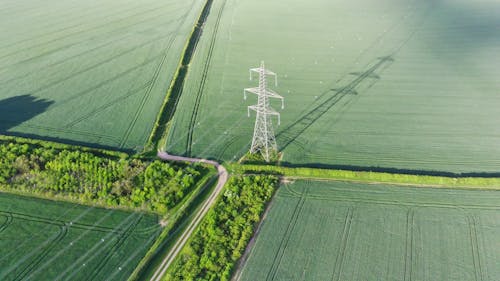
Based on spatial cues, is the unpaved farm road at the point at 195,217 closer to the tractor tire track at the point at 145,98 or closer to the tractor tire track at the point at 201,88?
the tractor tire track at the point at 201,88

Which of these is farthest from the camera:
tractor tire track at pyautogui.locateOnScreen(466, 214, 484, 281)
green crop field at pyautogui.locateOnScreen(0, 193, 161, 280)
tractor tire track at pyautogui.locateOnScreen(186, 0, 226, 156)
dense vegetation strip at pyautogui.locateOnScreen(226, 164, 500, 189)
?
tractor tire track at pyautogui.locateOnScreen(186, 0, 226, 156)

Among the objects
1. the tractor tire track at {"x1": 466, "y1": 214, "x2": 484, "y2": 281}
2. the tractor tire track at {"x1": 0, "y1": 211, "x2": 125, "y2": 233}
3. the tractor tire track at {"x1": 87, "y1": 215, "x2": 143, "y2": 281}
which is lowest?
the tractor tire track at {"x1": 466, "y1": 214, "x2": 484, "y2": 281}

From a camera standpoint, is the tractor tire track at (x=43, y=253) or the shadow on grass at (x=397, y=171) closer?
the tractor tire track at (x=43, y=253)

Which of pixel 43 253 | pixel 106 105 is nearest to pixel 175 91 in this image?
pixel 106 105

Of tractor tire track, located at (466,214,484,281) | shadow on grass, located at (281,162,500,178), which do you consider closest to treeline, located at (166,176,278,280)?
shadow on grass, located at (281,162,500,178)

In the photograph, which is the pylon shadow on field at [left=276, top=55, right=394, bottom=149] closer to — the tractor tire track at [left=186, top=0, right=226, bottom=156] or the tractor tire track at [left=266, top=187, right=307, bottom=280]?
the tractor tire track at [left=266, top=187, right=307, bottom=280]

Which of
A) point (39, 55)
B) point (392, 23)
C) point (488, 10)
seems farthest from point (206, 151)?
point (488, 10)

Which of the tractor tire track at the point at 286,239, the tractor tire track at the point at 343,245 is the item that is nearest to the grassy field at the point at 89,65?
the tractor tire track at the point at 286,239
